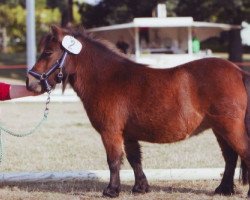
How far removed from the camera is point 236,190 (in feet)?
23.5

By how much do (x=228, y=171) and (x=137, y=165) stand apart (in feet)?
3.53

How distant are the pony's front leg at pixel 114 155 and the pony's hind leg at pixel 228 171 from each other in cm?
118

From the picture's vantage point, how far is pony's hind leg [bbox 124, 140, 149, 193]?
23.3 feet

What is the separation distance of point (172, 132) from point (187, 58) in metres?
20.4

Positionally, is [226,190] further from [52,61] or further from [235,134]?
[52,61]

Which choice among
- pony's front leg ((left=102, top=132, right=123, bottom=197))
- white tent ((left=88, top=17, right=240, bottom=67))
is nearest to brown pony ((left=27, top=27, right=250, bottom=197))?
pony's front leg ((left=102, top=132, right=123, bottom=197))

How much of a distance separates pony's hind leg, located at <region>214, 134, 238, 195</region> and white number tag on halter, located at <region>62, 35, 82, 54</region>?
192cm

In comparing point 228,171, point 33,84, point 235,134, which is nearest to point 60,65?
point 33,84

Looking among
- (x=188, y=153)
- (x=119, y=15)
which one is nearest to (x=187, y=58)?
(x=119, y=15)

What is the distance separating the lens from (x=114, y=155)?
6695mm

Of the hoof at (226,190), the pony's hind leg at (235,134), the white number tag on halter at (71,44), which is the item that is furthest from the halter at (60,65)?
the hoof at (226,190)

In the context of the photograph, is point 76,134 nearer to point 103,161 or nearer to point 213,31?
point 103,161

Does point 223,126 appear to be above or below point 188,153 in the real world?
above

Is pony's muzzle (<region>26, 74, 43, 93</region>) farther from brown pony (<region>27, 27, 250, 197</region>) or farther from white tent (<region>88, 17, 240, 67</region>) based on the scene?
white tent (<region>88, 17, 240, 67</region>)
